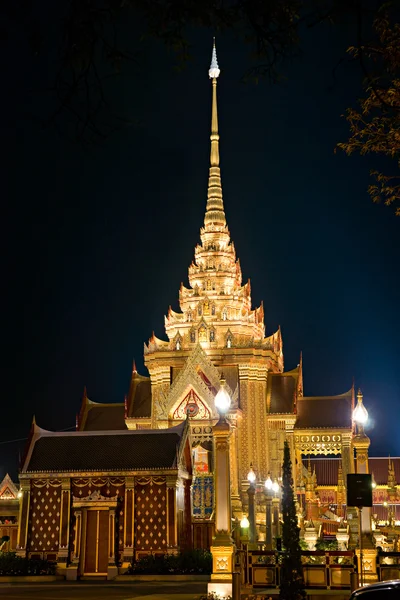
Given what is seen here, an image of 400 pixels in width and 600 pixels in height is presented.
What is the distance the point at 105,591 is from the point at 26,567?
6.05 m

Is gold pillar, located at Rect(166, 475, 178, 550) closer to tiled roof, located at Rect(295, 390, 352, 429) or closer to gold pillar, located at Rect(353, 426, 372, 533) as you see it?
gold pillar, located at Rect(353, 426, 372, 533)

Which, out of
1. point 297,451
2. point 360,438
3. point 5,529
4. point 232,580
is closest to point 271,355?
point 297,451

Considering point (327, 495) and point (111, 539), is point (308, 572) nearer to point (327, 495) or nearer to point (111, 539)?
point (111, 539)

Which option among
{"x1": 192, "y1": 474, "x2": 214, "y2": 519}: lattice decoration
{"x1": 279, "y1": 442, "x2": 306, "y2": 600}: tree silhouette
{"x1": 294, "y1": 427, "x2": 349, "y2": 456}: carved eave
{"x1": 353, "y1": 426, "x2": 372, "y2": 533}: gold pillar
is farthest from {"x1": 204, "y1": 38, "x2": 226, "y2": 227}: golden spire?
{"x1": 279, "y1": 442, "x2": 306, "y2": 600}: tree silhouette

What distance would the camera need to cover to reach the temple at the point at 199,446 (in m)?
28.0

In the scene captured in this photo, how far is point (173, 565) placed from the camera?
86.4 feet

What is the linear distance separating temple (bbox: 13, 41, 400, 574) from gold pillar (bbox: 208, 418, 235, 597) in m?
4.22

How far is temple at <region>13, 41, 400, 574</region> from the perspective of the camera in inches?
1101

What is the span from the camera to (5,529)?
3419 cm

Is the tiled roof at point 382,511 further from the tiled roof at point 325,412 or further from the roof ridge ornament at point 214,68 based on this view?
the roof ridge ornament at point 214,68

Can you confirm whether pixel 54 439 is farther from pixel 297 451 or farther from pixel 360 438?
pixel 297 451

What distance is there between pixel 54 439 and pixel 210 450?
A: 45.8ft

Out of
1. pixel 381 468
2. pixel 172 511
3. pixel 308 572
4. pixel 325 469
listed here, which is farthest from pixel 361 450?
pixel 381 468

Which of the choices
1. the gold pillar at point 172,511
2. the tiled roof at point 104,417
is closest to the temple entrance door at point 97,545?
the gold pillar at point 172,511
